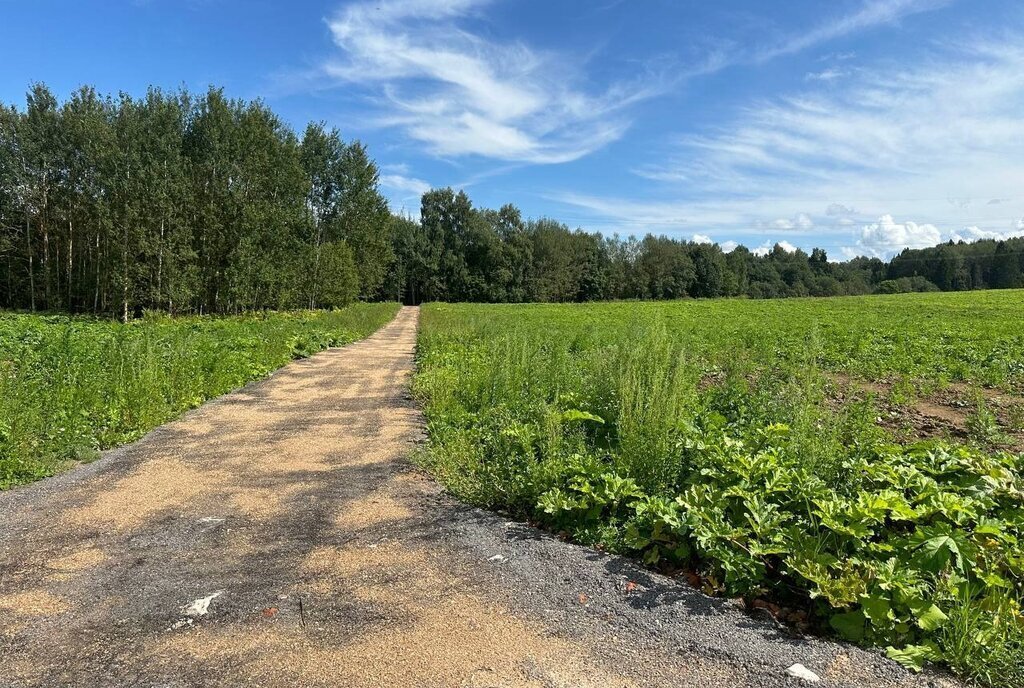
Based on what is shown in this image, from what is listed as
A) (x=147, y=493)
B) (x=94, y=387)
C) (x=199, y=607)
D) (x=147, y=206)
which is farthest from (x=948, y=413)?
(x=147, y=206)

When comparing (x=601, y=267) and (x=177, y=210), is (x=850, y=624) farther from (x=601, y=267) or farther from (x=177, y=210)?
(x=601, y=267)

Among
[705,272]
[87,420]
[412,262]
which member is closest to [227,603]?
[87,420]

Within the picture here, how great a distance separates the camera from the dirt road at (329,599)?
2725 mm

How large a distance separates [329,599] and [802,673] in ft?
8.17

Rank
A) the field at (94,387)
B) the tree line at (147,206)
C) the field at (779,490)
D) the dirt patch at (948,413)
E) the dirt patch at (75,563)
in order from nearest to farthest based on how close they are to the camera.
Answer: the field at (779,490), the dirt patch at (75,563), the field at (94,387), the dirt patch at (948,413), the tree line at (147,206)

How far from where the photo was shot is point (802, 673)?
8.64 feet

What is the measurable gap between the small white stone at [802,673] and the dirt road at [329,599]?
0.04m

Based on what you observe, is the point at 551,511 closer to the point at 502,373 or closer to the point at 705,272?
the point at 502,373

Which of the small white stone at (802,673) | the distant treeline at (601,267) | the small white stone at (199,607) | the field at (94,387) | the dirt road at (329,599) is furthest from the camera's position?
the distant treeline at (601,267)

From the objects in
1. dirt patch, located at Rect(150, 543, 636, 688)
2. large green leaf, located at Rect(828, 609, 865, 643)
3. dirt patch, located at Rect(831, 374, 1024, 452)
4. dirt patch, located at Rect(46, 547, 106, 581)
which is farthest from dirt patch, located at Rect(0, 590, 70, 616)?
dirt patch, located at Rect(831, 374, 1024, 452)

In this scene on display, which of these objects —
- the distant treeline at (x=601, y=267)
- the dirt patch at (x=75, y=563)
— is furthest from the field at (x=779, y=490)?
the distant treeline at (x=601, y=267)

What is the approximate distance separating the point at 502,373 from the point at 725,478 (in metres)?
4.30

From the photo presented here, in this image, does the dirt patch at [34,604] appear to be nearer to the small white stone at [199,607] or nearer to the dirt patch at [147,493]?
the small white stone at [199,607]

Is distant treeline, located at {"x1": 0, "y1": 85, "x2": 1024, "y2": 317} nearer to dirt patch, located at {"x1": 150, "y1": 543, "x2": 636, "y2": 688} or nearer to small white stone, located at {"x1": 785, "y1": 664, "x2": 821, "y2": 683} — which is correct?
dirt patch, located at {"x1": 150, "y1": 543, "x2": 636, "y2": 688}
